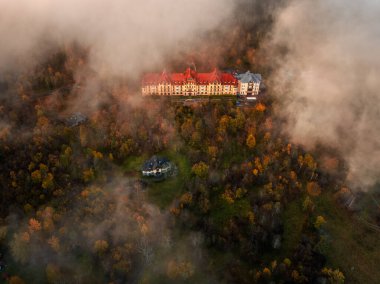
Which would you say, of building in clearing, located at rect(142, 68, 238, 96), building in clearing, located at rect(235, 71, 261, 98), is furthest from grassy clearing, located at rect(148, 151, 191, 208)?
building in clearing, located at rect(235, 71, 261, 98)

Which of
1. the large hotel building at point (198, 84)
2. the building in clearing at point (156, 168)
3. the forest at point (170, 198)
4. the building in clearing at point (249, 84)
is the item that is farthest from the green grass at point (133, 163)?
the building in clearing at point (249, 84)

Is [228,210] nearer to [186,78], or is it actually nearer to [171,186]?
[171,186]

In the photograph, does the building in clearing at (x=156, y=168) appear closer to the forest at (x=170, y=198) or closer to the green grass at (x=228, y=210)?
the forest at (x=170, y=198)

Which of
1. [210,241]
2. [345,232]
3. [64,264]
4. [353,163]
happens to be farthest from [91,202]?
[353,163]

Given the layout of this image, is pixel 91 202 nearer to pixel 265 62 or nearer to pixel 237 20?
pixel 265 62

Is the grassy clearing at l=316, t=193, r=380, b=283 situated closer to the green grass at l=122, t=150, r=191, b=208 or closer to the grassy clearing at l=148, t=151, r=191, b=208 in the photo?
the grassy clearing at l=148, t=151, r=191, b=208

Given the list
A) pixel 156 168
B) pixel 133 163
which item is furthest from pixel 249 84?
pixel 133 163
